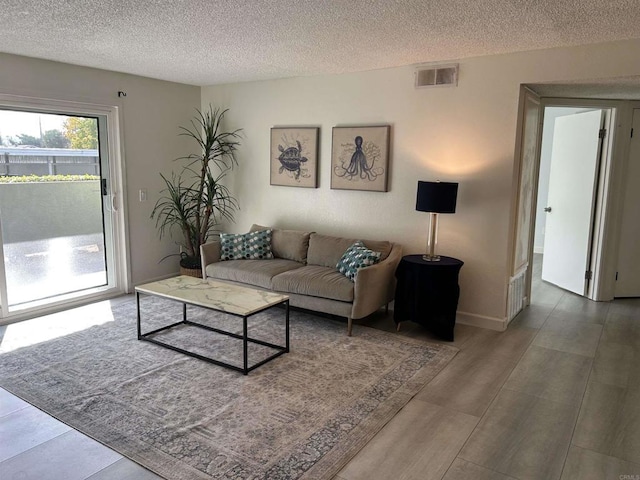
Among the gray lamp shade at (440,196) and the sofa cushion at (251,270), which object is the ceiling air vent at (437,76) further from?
the sofa cushion at (251,270)

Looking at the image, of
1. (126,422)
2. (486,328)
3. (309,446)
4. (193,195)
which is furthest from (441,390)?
(193,195)

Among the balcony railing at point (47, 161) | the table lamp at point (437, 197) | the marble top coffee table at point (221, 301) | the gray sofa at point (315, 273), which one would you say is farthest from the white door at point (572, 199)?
the balcony railing at point (47, 161)

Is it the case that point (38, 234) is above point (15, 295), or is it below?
above

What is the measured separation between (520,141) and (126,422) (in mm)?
3791

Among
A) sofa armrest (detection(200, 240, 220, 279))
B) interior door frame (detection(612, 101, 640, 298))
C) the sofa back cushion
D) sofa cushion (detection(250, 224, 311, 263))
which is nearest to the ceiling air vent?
the sofa back cushion

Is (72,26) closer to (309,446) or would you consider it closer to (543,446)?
(309,446)

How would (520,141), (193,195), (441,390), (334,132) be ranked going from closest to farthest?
(441,390)
(520,141)
(334,132)
(193,195)

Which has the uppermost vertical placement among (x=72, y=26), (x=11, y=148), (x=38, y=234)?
(x=72, y=26)

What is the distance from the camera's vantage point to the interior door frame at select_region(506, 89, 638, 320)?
190 inches

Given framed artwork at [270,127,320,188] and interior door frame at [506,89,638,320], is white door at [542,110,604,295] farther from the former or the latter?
framed artwork at [270,127,320,188]

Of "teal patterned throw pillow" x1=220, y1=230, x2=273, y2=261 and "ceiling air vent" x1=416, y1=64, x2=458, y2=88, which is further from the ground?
"ceiling air vent" x1=416, y1=64, x2=458, y2=88

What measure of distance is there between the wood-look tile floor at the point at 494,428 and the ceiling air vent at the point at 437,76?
7.70 ft

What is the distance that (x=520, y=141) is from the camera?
13.7 feet

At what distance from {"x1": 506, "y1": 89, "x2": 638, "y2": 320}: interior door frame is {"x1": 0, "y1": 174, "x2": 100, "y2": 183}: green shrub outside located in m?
4.66
